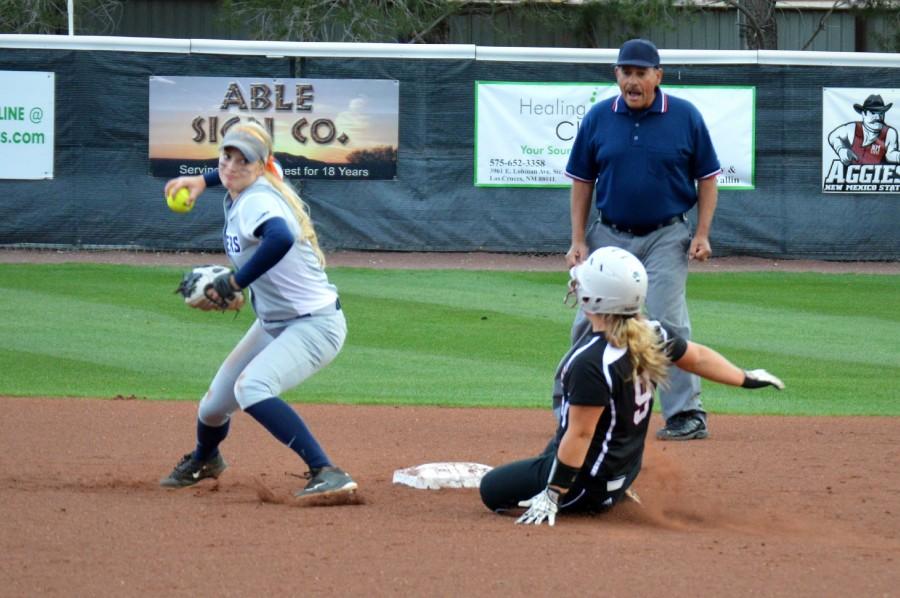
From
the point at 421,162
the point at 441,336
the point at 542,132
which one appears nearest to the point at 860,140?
the point at 542,132

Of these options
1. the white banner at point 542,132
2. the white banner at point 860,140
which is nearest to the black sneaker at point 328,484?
the white banner at point 542,132

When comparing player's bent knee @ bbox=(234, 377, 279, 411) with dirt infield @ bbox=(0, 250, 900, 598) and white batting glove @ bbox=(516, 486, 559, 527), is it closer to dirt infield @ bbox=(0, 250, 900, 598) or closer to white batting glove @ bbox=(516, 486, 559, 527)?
dirt infield @ bbox=(0, 250, 900, 598)

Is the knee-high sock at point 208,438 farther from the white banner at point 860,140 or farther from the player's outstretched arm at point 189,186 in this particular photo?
the white banner at point 860,140

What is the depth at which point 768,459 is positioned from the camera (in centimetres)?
715

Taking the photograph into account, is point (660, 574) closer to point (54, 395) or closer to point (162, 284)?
point (54, 395)

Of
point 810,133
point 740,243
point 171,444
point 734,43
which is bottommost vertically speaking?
point 171,444

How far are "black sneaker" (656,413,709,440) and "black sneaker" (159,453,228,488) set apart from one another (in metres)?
2.66

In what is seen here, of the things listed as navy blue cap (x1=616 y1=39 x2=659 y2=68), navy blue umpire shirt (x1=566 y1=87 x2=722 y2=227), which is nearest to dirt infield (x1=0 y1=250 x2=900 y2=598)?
navy blue umpire shirt (x1=566 y1=87 x2=722 y2=227)

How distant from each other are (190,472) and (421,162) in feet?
35.2

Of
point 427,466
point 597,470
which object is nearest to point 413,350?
point 427,466

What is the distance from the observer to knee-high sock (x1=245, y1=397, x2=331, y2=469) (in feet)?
18.8

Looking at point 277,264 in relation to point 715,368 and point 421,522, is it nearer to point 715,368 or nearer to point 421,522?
point 421,522

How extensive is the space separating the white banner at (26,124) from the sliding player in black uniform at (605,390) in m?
12.0

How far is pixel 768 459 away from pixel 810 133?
10.5m
